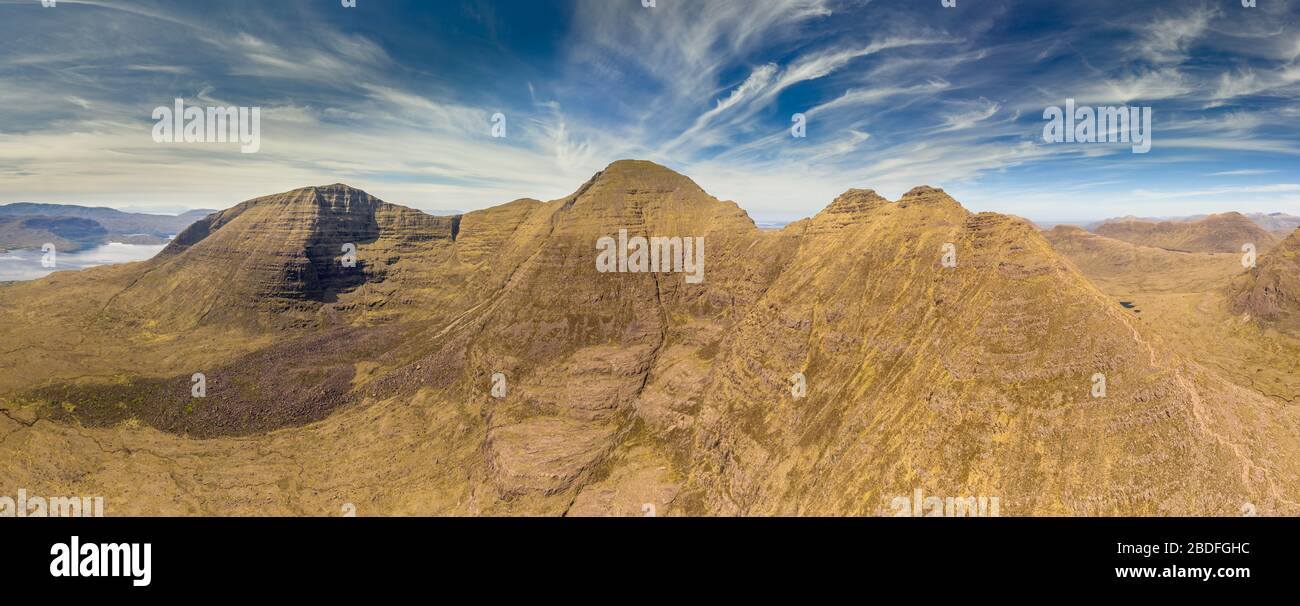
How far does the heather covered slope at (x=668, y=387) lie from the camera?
1241 inches

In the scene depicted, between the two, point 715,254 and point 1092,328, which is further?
point 715,254

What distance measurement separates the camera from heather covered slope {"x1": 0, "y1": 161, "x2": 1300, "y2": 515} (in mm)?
31531

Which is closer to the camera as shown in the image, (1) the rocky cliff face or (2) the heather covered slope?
(2) the heather covered slope

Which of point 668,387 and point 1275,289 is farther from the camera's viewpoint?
point 1275,289

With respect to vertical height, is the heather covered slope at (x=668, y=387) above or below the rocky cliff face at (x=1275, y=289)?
below

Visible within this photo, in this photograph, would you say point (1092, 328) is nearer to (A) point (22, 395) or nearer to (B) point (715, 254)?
(B) point (715, 254)

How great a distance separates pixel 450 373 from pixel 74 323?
113640mm

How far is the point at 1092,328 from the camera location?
112 feet

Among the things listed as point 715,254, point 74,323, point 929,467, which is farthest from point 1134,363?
point 74,323

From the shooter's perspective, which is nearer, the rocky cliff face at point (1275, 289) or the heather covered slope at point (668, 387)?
the heather covered slope at point (668, 387)

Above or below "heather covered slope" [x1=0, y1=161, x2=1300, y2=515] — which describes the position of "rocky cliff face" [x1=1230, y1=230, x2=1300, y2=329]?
above

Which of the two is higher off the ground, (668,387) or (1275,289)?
(1275,289)

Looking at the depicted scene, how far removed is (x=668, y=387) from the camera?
67.4m
